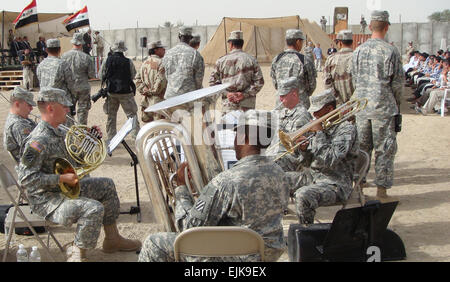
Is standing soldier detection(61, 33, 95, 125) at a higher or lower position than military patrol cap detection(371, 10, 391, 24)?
lower

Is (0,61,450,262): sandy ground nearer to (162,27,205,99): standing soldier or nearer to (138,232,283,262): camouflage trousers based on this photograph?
(138,232,283,262): camouflage trousers

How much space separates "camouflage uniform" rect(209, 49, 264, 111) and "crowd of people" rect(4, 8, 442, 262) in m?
0.01

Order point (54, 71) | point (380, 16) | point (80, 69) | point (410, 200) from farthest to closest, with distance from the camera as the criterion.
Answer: point (80, 69)
point (54, 71)
point (410, 200)
point (380, 16)

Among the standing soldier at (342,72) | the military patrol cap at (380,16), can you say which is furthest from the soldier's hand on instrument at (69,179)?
the standing soldier at (342,72)

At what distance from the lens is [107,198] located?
486cm

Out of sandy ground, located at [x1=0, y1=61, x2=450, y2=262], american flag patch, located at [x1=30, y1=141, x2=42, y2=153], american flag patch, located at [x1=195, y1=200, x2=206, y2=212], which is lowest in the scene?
sandy ground, located at [x1=0, y1=61, x2=450, y2=262]

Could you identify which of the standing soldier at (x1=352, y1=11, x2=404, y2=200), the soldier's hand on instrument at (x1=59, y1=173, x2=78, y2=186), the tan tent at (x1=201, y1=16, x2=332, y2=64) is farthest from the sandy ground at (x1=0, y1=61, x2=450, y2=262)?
the tan tent at (x1=201, y1=16, x2=332, y2=64)

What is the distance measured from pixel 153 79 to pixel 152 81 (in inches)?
1.6

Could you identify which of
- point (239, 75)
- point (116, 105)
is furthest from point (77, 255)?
point (116, 105)

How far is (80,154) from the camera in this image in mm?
4770

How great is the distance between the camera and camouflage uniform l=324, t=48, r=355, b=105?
315 inches

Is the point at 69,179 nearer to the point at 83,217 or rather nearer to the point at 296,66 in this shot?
the point at 83,217
